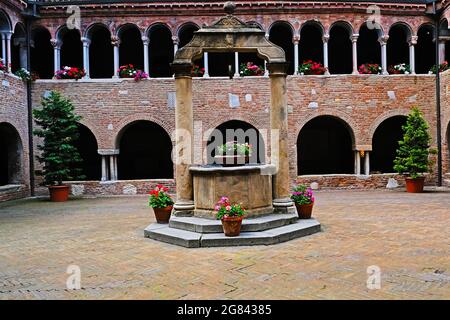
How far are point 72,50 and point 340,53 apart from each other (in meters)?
12.8

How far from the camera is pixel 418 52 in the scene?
19.5 metres

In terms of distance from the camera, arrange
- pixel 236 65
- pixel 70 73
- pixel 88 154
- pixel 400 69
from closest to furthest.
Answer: pixel 70 73 → pixel 400 69 → pixel 236 65 → pixel 88 154

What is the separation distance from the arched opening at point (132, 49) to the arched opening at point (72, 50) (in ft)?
6.19

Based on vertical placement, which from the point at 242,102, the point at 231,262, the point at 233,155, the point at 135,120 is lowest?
the point at 231,262

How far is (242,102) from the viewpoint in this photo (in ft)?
55.9

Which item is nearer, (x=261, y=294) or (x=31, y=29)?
(x=261, y=294)

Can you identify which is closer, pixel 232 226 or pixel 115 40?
pixel 232 226

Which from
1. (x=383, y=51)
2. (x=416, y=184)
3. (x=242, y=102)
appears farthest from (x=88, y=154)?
(x=416, y=184)

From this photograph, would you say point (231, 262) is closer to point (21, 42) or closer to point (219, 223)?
point (219, 223)

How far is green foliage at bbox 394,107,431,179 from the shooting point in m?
15.9

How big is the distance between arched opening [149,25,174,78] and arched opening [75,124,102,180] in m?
4.37
